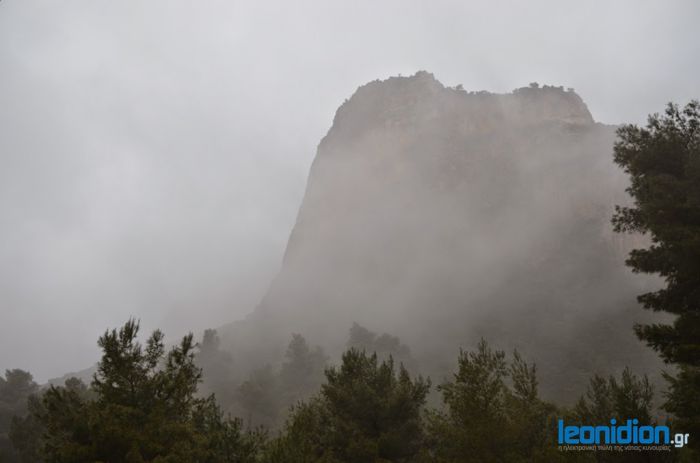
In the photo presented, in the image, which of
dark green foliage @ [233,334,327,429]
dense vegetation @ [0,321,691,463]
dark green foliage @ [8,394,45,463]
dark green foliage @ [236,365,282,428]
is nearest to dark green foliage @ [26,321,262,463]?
dense vegetation @ [0,321,691,463]

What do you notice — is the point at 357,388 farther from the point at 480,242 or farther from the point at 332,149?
the point at 332,149

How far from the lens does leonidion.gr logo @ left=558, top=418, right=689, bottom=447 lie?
14.7 m

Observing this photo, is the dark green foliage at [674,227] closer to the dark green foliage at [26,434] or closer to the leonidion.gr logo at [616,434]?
the leonidion.gr logo at [616,434]

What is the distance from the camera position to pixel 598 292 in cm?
8050

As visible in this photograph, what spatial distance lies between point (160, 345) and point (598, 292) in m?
87.3

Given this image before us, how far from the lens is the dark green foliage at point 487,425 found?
13.2m

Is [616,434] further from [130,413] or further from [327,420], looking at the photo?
[130,413]

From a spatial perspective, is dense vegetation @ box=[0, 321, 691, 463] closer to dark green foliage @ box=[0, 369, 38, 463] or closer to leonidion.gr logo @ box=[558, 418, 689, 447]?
leonidion.gr logo @ box=[558, 418, 689, 447]

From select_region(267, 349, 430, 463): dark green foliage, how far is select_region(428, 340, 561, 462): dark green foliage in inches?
53.1

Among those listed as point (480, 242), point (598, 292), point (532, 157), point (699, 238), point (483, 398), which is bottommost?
point (483, 398)

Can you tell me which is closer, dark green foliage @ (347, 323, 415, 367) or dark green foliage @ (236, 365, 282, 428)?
dark green foliage @ (236, 365, 282, 428)

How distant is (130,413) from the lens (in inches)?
492

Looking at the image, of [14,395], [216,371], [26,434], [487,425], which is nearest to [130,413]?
[487,425]

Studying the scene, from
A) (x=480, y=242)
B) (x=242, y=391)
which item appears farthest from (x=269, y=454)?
(x=480, y=242)
